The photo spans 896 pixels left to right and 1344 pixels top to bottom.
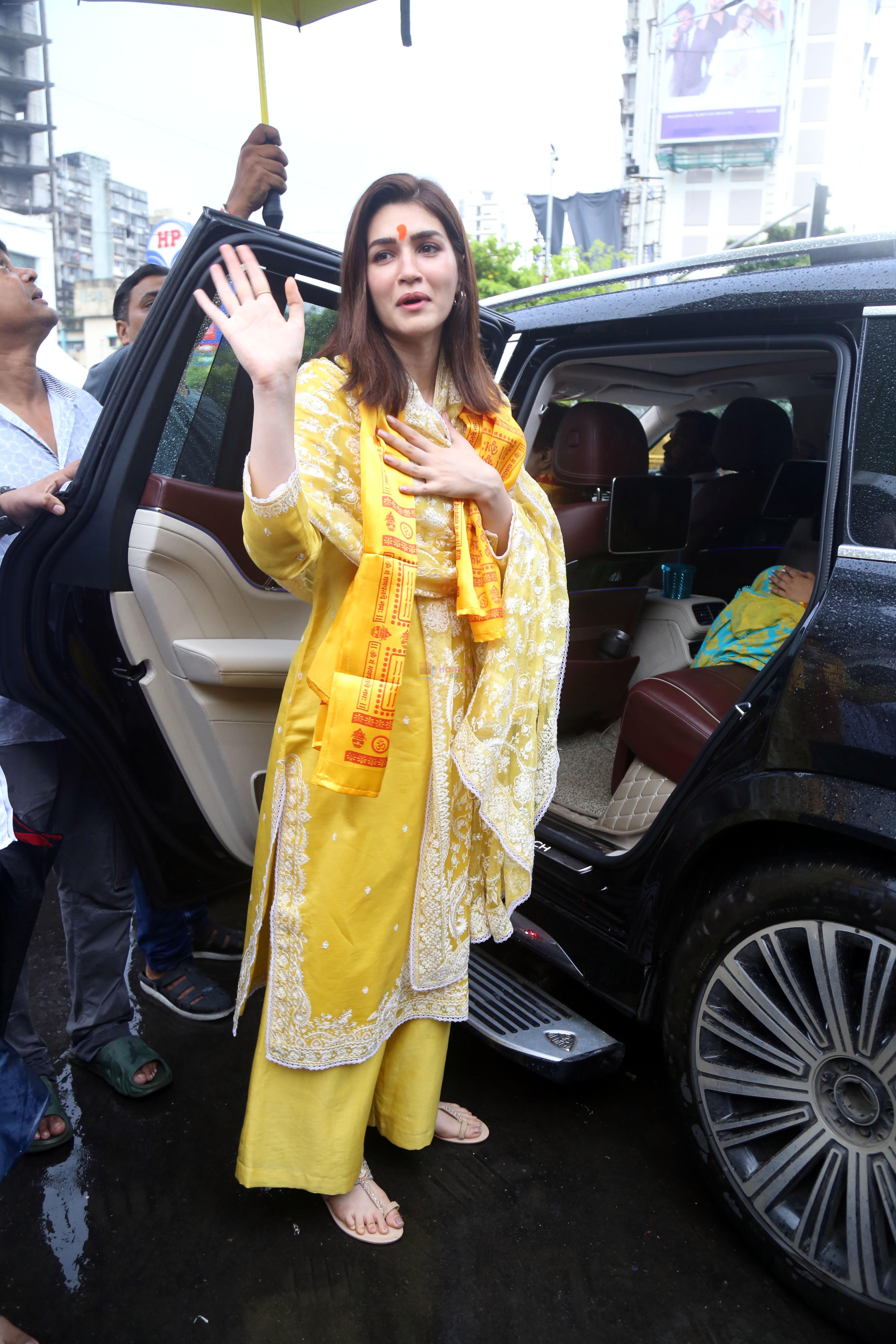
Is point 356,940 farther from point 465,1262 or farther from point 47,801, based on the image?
point 47,801

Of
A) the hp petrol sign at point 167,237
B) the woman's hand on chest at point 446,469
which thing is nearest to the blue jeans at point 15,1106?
the woman's hand on chest at point 446,469

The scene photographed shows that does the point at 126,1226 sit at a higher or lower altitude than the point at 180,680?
lower

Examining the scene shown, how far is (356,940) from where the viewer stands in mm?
1583

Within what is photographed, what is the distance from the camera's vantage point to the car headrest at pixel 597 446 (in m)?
2.74

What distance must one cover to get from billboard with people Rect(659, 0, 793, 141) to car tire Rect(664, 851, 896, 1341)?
65.8 meters

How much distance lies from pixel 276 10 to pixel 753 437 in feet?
6.72

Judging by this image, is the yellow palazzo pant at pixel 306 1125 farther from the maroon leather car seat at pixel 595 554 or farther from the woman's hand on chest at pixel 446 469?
the maroon leather car seat at pixel 595 554

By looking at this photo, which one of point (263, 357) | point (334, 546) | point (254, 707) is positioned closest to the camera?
point (263, 357)

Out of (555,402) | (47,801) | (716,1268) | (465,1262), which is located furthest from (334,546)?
(555,402)

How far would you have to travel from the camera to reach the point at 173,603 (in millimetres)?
1875

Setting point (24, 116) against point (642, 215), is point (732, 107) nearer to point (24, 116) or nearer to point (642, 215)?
point (642, 215)

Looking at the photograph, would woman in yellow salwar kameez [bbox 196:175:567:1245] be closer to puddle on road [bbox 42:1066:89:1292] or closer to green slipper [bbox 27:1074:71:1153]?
puddle on road [bbox 42:1066:89:1292]

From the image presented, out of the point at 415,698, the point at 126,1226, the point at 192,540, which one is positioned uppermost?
the point at 192,540

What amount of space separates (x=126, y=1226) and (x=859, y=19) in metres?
76.1
